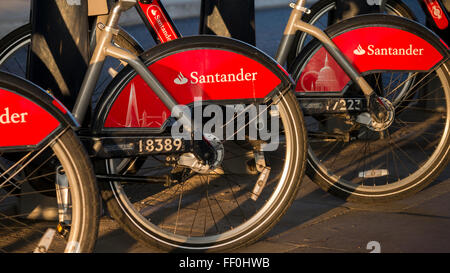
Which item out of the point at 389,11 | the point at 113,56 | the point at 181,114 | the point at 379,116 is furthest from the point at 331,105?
the point at 389,11

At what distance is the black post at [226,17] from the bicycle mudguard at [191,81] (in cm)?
97

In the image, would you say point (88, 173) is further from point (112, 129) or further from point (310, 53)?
point (310, 53)

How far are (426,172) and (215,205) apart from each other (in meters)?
1.29

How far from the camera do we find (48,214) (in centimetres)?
406

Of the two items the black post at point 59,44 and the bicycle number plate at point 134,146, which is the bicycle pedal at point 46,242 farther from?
the black post at point 59,44

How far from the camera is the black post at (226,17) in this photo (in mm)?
4629

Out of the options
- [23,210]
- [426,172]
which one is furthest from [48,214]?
[426,172]

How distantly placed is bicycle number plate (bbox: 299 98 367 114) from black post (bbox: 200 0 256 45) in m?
0.67

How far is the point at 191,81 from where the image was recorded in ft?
11.9

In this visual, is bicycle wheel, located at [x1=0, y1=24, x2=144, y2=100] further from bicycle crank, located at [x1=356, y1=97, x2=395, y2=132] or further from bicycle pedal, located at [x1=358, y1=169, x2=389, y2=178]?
bicycle pedal, located at [x1=358, y1=169, x2=389, y2=178]

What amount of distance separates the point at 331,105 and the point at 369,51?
1.27 ft

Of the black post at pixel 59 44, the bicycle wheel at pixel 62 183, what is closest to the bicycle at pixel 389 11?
the black post at pixel 59 44

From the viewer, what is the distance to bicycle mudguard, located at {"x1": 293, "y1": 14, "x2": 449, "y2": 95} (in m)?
4.27

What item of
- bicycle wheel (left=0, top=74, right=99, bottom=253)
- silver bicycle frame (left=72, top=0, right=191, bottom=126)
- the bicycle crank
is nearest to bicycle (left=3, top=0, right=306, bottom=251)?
silver bicycle frame (left=72, top=0, right=191, bottom=126)
